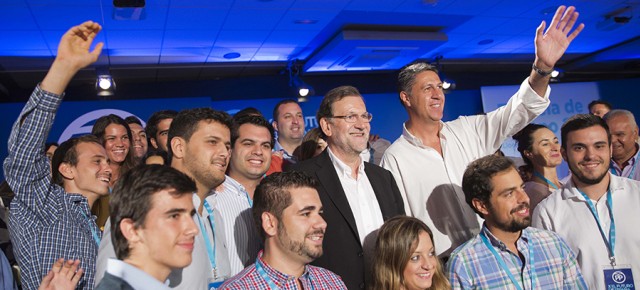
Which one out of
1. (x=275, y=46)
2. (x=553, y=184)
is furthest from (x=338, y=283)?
(x=275, y=46)

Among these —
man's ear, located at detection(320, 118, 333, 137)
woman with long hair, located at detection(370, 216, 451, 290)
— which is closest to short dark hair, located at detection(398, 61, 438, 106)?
man's ear, located at detection(320, 118, 333, 137)

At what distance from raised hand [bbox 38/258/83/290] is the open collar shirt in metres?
1.75

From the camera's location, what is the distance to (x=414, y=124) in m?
3.30

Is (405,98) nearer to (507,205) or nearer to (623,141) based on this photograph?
(507,205)

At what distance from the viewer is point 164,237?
5.58 feet

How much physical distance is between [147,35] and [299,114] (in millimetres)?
3466

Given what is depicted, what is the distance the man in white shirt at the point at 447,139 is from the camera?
9.83ft

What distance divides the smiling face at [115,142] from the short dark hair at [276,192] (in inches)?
71.1

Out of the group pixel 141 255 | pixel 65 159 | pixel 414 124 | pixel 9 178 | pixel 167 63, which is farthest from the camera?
pixel 167 63

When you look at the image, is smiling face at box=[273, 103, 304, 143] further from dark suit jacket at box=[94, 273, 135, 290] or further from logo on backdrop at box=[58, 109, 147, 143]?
logo on backdrop at box=[58, 109, 147, 143]

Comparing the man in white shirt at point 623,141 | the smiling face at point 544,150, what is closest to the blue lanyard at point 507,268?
the smiling face at point 544,150

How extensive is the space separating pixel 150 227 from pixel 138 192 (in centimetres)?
12

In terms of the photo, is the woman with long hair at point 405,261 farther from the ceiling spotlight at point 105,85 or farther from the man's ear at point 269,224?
the ceiling spotlight at point 105,85

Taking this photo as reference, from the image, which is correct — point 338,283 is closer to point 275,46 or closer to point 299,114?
point 299,114
